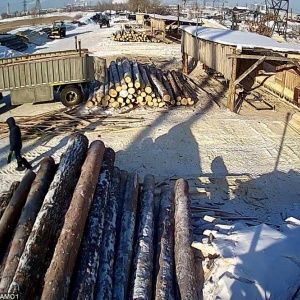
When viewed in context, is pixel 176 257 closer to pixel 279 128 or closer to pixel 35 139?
pixel 35 139

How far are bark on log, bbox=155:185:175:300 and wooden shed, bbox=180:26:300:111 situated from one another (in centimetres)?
902

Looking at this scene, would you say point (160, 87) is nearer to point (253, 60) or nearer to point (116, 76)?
point (116, 76)

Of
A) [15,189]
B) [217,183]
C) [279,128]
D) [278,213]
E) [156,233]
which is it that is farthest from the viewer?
[279,128]

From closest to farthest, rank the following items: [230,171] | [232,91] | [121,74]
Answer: [230,171] < [232,91] < [121,74]

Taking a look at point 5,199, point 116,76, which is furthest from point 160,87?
point 5,199

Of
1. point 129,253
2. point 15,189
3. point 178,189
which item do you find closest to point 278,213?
point 178,189

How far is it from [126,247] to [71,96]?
37.0 feet

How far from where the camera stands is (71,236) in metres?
5.64

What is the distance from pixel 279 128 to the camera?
557 inches

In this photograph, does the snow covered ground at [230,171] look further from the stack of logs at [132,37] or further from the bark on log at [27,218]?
the stack of logs at [132,37]

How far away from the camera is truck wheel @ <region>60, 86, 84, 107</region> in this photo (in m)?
16.2

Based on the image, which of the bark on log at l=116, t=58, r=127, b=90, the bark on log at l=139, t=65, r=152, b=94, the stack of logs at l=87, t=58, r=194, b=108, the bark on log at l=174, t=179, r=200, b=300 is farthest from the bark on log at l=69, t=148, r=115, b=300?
the bark on log at l=139, t=65, r=152, b=94

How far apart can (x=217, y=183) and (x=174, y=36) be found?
35.2 meters

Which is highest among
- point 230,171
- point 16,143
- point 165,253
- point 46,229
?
point 46,229
